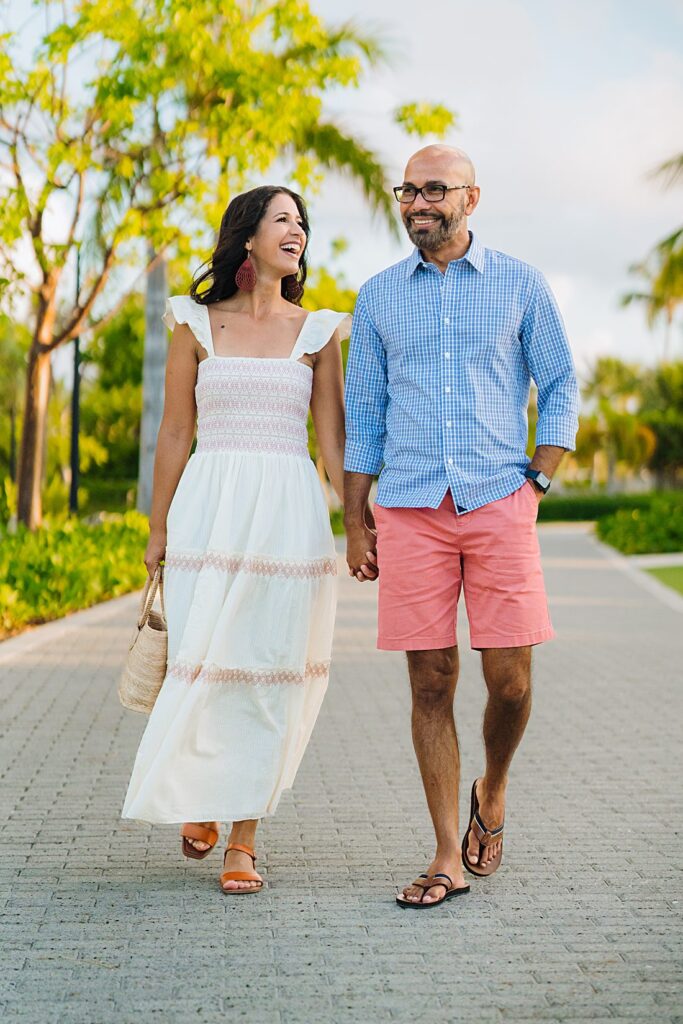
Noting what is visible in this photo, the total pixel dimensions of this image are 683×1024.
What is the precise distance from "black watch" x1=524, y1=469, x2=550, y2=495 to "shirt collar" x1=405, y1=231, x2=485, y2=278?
2.23 ft

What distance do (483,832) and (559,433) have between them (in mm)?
1375

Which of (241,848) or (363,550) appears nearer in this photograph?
(241,848)

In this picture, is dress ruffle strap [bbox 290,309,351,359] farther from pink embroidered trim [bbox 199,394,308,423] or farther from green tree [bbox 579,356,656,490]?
green tree [bbox 579,356,656,490]

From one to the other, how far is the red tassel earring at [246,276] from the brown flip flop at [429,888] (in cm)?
205

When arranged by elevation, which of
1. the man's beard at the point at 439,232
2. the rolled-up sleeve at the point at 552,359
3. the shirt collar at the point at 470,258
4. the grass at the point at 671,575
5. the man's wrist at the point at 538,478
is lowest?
the grass at the point at 671,575

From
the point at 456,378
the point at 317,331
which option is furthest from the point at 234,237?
the point at 456,378

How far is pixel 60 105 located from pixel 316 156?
29.3 ft

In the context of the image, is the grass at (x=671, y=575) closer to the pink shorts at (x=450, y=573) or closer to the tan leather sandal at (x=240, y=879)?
the pink shorts at (x=450, y=573)

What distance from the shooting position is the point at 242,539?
509 cm

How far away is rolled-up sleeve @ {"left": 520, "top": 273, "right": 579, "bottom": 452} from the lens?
5.02 meters

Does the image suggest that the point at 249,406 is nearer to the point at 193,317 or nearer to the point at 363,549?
the point at 193,317

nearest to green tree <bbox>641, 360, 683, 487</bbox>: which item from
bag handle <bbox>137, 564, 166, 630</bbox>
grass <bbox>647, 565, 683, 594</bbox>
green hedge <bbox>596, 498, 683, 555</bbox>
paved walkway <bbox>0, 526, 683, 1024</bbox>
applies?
green hedge <bbox>596, 498, 683, 555</bbox>

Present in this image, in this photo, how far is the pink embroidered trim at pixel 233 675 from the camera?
16.4ft

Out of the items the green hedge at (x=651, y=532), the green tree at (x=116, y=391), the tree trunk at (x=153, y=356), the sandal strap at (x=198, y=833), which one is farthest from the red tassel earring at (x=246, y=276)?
the green tree at (x=116, y=391)
